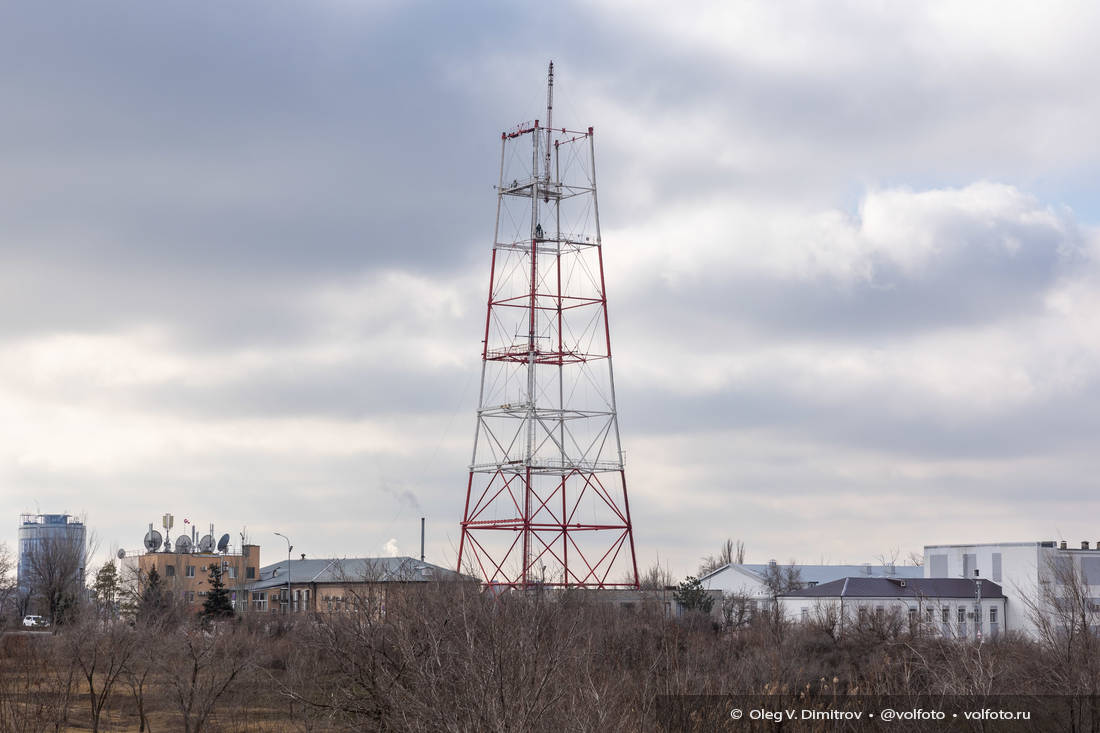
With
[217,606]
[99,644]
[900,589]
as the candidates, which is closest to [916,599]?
[900,589]

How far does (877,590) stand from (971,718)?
54.1m

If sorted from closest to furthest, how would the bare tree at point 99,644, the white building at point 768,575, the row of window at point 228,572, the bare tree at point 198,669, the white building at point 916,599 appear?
the bare tree at point 198,669 → the bare tree at point 99,644 → the white building at point 916,599 → the white building at point 768,575 → the row of window at point 228,572

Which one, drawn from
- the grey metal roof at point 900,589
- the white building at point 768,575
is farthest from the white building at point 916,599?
the white building at point 768,575

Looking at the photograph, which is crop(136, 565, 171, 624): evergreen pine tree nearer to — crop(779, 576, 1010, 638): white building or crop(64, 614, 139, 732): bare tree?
crop(64, 614, 139, 732): bare tree

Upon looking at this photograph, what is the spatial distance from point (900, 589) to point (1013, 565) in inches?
375

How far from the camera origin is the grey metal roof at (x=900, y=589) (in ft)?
241

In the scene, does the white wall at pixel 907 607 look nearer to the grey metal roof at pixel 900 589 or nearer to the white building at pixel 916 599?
the white building at pixel 916 599

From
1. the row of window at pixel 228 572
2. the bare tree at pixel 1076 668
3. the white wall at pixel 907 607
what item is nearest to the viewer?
the bare tree at pixel 1076 668

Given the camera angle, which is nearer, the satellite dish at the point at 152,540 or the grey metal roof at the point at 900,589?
the grey metal roof at the point at 900,589

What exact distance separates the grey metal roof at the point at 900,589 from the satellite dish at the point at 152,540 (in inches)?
2347

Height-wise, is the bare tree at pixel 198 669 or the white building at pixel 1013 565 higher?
the white building at pixel 1013 565

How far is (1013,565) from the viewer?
257 ft

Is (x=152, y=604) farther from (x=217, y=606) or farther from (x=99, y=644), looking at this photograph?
(x=217, y=606)

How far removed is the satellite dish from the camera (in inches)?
4345
